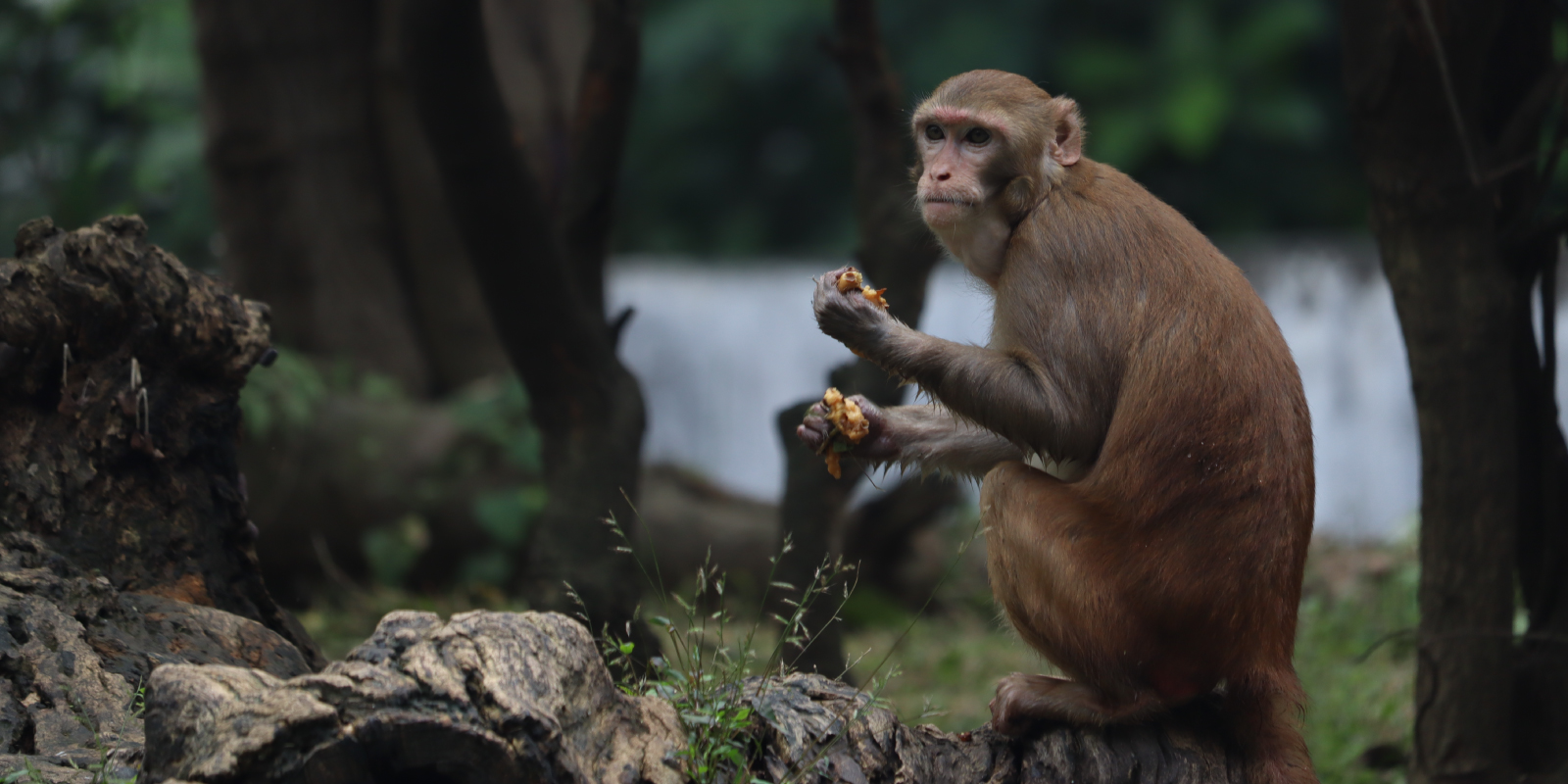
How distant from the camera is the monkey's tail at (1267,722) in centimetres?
327

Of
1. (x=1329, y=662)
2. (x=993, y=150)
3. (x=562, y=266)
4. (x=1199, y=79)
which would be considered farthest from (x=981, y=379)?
(x=1199, y=79)

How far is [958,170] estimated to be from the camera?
3807 mm

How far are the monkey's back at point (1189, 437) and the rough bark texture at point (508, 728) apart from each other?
0.41 m

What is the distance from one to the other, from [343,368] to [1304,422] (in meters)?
6.52

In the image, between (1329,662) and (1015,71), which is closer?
(1329,662)

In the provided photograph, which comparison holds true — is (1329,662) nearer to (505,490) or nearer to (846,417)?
(846,417)

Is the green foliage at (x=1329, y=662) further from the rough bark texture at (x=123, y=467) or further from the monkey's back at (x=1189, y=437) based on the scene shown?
the rough bark texture at (x=123, y=467)

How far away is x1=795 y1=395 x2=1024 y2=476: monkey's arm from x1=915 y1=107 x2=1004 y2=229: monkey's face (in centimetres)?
56

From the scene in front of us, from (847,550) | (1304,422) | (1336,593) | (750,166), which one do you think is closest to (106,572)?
(1304,422)

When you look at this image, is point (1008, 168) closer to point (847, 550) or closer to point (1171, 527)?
point (1171, 527)

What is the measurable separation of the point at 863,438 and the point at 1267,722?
1267 mm

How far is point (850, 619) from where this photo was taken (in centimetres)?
780

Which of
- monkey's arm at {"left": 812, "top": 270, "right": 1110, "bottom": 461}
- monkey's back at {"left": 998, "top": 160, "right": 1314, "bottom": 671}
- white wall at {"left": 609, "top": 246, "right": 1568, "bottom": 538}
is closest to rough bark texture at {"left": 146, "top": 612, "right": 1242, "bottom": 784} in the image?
monkey's back at {"left": 998, "top": 160, "right": 1314, "bottom": 671}

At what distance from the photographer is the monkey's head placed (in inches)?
149
